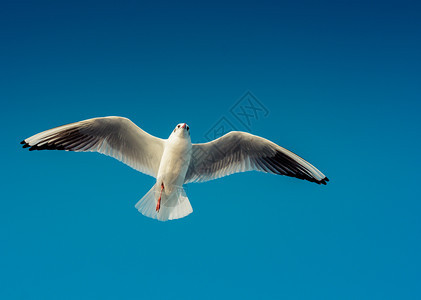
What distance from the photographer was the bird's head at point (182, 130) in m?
5.85

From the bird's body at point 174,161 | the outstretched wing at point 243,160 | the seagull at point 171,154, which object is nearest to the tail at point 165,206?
the seagull at point 171,154

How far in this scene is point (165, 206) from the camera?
20.2ft

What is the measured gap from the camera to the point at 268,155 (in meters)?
6.40

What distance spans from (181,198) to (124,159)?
3.73 feet

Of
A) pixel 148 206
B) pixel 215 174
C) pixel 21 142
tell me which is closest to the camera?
pixel 21 142

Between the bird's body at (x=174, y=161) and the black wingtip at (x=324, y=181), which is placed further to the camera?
the black wingtip at (x=324, y=181)

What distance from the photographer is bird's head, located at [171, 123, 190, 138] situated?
5.85m

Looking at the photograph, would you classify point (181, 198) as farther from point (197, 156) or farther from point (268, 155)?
point (268, 155)

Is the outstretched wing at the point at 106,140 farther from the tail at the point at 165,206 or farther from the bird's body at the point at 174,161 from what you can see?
the tail at the point at 165,206

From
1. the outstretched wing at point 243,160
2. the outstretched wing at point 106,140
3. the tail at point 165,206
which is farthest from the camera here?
the outstretched wing at point 243,160

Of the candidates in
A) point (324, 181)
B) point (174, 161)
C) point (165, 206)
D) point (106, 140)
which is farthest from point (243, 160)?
point (106, 140)

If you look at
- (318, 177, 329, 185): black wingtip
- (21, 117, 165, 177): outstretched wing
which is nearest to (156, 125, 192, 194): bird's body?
(21, 117, 165, 177): outstretched wing

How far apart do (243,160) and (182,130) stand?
125 cm

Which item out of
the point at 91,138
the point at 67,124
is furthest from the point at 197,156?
the point at 67,124
